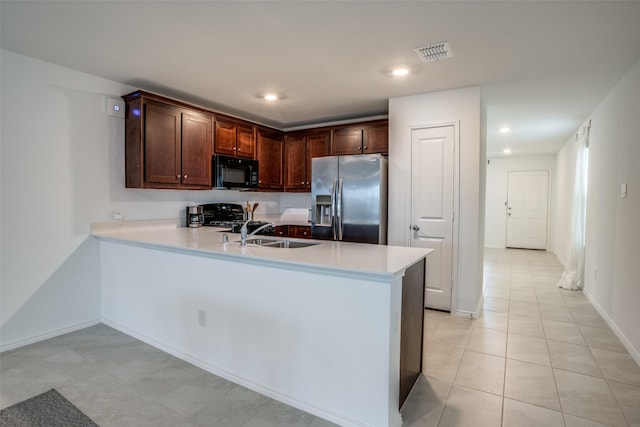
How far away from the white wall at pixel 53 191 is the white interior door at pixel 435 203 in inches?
123

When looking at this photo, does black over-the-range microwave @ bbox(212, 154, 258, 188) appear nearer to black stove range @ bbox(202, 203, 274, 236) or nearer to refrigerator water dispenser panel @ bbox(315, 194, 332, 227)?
black stove range @ bbox(202, 203, 274, 236)

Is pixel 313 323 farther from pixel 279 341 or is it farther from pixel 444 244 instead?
pixel 444 244

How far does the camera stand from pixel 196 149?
3766mm

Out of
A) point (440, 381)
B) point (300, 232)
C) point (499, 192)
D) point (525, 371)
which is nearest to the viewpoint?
point (440, 381)

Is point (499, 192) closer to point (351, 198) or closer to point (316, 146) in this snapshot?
point (316, 146)

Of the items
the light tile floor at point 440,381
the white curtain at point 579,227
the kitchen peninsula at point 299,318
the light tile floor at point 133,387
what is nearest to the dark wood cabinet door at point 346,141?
the kitchen peninsula at point 299,318

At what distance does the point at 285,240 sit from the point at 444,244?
6.09 feet

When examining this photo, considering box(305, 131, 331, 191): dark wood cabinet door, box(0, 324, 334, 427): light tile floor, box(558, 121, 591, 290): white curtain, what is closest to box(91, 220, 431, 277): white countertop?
box(0, 324, 334, 427): light tile floor

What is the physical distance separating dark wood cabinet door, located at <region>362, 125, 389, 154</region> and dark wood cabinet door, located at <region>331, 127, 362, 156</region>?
0.07m

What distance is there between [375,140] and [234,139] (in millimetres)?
1832

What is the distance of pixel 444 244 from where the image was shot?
11.9ft

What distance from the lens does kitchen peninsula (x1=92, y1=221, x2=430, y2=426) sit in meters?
1.71

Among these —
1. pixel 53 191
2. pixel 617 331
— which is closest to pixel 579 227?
pixel 617 331

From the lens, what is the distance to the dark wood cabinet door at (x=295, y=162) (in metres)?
4.98
